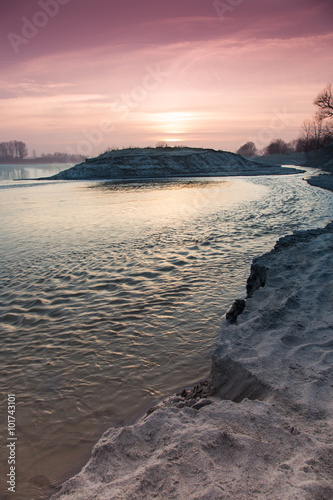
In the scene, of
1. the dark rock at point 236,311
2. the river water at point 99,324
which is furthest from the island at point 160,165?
the dark rock at point 236,311

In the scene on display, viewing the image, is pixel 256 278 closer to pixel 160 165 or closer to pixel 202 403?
pixel 202 403

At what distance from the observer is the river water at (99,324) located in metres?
3.56

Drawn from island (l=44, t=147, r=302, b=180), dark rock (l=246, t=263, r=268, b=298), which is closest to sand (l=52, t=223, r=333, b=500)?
dark rock (l=246, t=263, r=268, b=298)

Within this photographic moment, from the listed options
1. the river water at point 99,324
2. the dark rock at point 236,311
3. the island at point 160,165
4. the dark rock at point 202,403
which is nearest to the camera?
the dark rock at point 202,403

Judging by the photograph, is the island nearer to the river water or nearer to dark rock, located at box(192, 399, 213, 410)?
the river water

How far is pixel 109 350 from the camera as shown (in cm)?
499

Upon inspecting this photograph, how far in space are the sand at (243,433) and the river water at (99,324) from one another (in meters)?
0.58

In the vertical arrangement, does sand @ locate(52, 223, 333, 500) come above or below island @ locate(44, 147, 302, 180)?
below

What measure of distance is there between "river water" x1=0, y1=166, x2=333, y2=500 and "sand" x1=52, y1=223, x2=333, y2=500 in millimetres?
576

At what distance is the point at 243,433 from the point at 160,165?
7273 centimetres

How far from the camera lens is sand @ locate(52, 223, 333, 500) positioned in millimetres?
2230

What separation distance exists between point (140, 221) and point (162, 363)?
12.3 meters

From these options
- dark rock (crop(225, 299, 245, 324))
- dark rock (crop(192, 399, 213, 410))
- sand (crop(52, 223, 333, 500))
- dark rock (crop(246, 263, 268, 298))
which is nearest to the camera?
sand (crop(52, 223, 333, 500))

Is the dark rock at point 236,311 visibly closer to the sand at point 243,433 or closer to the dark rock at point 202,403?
the sand at point 243,433
